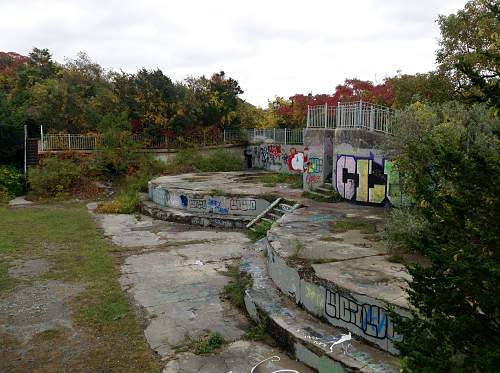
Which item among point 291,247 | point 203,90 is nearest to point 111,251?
point 291,247

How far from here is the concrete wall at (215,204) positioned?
1577 cm

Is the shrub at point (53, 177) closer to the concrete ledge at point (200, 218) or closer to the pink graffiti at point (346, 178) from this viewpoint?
the concrete ledge at point (200, 218)

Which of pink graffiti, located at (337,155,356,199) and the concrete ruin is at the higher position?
pink graffiti, located at (337,155,356,199)

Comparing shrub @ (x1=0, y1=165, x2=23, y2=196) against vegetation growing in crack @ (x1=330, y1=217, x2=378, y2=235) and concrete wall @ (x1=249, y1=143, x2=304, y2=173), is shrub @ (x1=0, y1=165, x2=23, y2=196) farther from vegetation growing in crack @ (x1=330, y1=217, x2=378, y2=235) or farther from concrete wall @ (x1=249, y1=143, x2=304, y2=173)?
vegetation growing in crack @ (x1=330, y1=217, x2=378, y2=235)

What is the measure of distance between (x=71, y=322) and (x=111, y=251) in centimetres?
482

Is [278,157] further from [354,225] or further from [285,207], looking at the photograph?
[354,225]

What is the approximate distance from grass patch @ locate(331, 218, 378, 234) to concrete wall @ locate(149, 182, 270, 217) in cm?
486

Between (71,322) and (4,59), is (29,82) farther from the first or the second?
(71,322)

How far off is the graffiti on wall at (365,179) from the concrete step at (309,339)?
6.11 meters

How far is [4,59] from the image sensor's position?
1702 inches

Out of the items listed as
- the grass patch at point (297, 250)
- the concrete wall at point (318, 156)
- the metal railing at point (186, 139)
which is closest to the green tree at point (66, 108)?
the metal railing at point (186, 139)

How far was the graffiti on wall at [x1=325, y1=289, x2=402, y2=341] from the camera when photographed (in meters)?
5.72

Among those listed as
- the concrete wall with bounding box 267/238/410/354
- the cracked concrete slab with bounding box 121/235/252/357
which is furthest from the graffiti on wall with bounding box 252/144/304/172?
the concrete wall with bounding box 267/238/410/354

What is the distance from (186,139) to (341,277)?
22.8m
